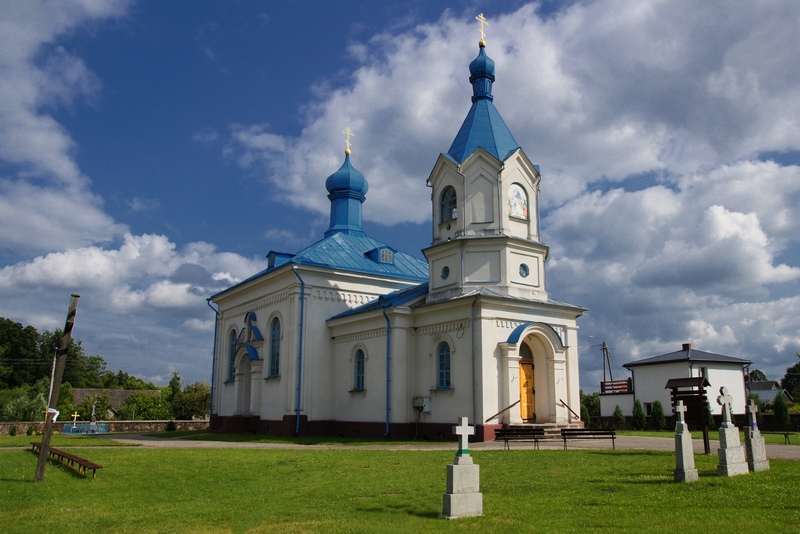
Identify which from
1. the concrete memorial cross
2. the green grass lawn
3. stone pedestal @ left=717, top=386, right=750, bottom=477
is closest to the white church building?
the green grass lawn

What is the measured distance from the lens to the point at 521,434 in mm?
18656

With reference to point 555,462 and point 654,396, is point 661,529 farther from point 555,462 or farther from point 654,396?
point 654,396

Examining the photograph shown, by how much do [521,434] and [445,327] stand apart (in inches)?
201

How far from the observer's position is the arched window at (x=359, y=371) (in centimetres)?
2542

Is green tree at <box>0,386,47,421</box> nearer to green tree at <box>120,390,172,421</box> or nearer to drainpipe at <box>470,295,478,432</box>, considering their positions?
green tree at <box>120,390,172,421</box>

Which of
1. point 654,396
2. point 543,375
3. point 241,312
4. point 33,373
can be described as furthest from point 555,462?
point 33,373

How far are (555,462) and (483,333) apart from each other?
7.60m

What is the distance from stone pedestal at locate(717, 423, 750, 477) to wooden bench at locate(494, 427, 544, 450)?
22.6ft

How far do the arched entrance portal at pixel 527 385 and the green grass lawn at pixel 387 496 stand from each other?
272 inches

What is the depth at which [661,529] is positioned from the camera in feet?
24.3

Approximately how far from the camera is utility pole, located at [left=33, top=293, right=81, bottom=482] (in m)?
12.5

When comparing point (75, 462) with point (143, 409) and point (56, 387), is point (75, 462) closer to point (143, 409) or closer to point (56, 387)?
point (56, 387)

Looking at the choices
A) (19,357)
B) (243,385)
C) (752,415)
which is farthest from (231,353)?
(19,357)

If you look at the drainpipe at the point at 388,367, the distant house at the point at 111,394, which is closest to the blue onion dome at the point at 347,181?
the drainpipe at the point at 388,367
